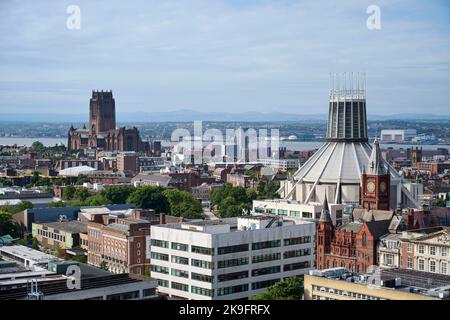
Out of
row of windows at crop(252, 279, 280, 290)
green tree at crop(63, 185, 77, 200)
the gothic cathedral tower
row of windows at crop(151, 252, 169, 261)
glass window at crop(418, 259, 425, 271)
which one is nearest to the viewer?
row of windows at crop(252, 279, 280, 290)

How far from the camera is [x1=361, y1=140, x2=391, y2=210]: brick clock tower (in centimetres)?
2394

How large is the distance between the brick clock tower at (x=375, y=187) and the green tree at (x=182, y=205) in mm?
7930

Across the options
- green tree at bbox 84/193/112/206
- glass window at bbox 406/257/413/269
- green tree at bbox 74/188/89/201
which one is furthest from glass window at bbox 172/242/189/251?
green tree at bbox 74/188/89/201

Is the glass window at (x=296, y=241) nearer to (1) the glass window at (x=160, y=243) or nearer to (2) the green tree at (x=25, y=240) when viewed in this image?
(1) the glass window at (x=160, y=243)

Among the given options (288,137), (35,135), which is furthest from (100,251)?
(35,135)

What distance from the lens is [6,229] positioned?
87.1 ft

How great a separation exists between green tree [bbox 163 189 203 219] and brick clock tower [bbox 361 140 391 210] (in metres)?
7.93

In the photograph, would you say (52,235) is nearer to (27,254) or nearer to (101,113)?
(27,254)

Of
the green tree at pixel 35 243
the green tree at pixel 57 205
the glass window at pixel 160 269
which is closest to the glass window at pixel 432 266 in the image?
the glass window at pixel 160 269

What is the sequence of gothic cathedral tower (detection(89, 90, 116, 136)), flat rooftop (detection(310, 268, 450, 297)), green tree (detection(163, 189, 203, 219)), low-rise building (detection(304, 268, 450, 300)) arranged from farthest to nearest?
gothic cathedral tower (detection(89, 90, 116, 136)) → green tree (detection(163, 189, 203, 219)) → flat rooftop (detection(310, 268, 450, 297)) → low-rise building (detection(304, 268, 450, 300))

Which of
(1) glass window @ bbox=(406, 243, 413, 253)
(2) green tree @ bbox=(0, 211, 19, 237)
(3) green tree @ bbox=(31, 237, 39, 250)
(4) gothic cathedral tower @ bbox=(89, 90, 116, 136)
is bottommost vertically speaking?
(3) green tree @ bbox=(31, 237, 39, 250)

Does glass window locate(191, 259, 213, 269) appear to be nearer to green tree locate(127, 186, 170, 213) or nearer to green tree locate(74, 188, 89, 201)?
green tree locate(127, 186, 170, 213)

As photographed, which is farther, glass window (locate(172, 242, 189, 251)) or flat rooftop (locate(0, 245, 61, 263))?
flat rooftop (locate(0, 245, 61, 263))

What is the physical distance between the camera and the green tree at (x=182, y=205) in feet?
100
